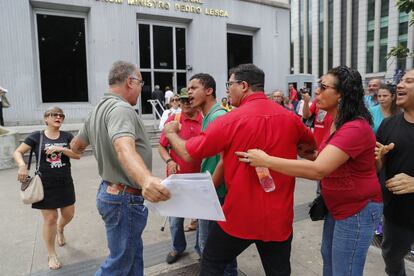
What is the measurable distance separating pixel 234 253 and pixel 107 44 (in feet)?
41.8

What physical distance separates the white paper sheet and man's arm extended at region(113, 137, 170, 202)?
0.19ft

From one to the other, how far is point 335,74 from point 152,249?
2880 millimetres

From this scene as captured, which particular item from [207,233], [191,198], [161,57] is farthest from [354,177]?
[161,57]

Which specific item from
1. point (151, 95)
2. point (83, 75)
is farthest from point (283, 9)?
point (83, 75)

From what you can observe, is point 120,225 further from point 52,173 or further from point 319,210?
point 52,173

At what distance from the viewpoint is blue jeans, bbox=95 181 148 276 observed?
7.79 feet

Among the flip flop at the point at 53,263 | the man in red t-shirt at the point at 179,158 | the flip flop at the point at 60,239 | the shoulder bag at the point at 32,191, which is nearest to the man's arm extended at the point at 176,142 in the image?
the man in red t-shirt at the point at 179,158

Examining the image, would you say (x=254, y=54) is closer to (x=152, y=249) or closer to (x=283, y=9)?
(x=283, y=9)

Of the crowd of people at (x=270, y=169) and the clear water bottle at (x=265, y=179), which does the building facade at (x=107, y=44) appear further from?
the clear water bottle at (x=265, y=179)

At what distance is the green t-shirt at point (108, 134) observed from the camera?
2156mm

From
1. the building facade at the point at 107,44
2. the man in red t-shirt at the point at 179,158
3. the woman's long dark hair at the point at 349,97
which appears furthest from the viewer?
the building facade at the point at 107,44

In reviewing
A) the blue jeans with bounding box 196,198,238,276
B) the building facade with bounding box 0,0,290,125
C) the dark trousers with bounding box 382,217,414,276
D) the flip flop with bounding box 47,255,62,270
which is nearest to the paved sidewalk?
the flip flop with bounding box 47,255,62,270

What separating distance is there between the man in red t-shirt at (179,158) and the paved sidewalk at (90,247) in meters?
0.15

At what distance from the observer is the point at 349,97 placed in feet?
6.84
